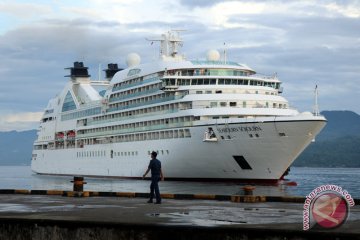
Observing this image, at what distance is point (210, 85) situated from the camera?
2325 inches

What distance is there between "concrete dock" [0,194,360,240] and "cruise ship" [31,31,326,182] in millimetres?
30622

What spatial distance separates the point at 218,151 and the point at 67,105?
41779 millimetres

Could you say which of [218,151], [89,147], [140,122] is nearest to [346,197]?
[218,151]

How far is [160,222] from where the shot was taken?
50.3 feet

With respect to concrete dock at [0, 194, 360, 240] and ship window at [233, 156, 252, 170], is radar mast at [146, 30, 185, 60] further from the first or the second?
concrete dock at [0, 194, 360, 240]

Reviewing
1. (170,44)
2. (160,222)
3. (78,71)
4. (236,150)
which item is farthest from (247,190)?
(78,71)

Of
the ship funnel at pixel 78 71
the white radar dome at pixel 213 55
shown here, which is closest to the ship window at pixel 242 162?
the white radar dome at pixel 213 55

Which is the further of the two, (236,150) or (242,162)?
(242,162)

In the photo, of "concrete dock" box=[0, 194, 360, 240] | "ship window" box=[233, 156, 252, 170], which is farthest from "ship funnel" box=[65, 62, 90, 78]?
"concrete dock" box=[0, 194, 360, 240]

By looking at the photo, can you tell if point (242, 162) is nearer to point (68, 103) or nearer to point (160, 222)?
point (160, 222)

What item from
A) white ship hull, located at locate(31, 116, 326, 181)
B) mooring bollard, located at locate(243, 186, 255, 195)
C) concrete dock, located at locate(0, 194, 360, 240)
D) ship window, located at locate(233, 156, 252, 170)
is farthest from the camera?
ship window, located at locate(233, 156, 252, 170)

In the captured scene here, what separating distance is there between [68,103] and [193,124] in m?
38.7

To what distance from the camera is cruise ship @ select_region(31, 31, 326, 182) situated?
5203 cm

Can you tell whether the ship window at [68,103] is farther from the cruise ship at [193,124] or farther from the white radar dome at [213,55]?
the white radar dome at [213,55]
